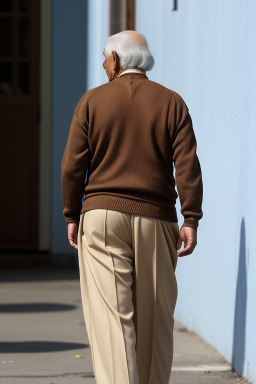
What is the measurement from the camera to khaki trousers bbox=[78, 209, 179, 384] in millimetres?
3980

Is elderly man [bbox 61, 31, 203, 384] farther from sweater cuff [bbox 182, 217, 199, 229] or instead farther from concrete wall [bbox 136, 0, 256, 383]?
concrete wall [bbox 136, 0, 256, 383]

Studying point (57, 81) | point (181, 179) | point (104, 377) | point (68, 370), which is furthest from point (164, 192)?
point (57, 81)

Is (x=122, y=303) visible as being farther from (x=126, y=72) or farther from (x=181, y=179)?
(x=126, y=72)

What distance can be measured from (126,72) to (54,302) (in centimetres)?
478

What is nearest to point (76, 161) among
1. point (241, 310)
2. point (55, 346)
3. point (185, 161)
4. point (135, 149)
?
point (135, 149)

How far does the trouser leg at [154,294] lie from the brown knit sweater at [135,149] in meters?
0.07

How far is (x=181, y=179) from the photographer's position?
403cm

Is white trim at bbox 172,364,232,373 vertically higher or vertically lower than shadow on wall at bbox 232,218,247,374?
lower

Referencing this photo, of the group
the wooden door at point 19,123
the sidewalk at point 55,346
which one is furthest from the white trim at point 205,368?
the wooden door at point 19,123

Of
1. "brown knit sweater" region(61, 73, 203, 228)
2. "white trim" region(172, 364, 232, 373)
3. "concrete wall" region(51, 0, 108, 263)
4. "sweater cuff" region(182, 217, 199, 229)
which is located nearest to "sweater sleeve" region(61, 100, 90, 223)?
"brown knit sweater" region(61, 73, 203, 228)

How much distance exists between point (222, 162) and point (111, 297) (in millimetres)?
2012

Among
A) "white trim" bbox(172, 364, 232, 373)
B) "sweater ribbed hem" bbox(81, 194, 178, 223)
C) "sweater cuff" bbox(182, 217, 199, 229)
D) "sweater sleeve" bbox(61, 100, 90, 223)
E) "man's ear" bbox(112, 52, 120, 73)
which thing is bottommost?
"white trim" bbox(172, 364, 232, 373)

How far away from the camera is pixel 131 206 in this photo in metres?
4.00

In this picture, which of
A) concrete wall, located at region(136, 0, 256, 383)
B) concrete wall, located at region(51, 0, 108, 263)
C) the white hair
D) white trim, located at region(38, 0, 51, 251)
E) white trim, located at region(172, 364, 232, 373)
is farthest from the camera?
white trim, located at region(38, 0, 51, 251)
